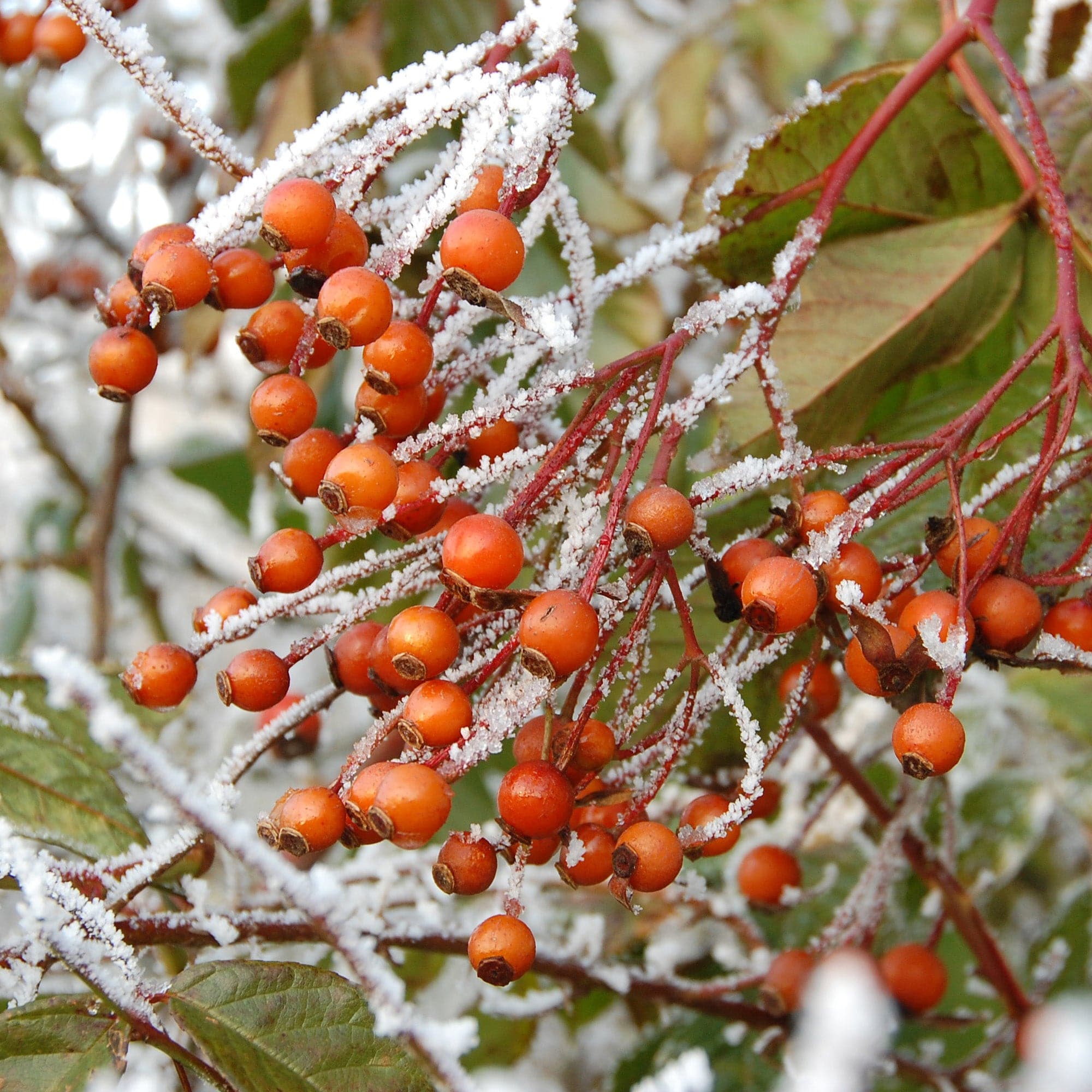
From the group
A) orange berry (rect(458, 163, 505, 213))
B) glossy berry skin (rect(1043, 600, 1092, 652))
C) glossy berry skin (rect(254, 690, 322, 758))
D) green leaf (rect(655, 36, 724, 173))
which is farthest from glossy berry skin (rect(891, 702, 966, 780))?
green leaf (rect(655, 36, 724, 173))

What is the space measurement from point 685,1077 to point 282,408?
629 mm

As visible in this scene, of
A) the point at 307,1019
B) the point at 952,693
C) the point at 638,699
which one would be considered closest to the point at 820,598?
the point at 952,693

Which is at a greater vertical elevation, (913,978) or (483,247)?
(483,247)

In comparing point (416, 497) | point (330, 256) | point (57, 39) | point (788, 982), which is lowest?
point (788, 982)

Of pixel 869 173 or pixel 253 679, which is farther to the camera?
pixel 869 173

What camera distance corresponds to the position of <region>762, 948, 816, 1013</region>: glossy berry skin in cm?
89

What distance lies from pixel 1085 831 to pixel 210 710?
1574 millimetres

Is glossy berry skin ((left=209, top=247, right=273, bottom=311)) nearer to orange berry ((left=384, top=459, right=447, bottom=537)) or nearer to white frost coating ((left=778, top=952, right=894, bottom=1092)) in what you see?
orange berry ((left=384, top=459, right=447, bottom=537))

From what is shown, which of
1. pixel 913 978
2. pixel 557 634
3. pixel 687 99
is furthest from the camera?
pixel 687 99

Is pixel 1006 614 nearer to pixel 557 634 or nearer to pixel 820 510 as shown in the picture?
pixel 820 510

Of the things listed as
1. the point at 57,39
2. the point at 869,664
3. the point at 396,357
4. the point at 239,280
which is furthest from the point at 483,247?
the point at 57,39

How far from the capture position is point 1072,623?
0.60 metres

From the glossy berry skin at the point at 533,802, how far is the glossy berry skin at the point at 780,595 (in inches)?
4.8

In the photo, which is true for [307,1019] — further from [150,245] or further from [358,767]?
[150,245]
